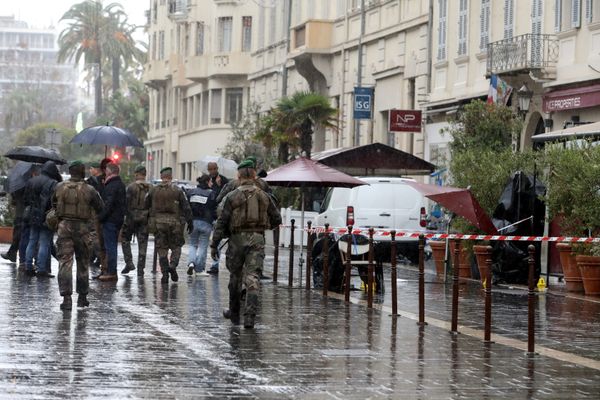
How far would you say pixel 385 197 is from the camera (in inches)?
1234

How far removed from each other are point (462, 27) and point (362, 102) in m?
4.21

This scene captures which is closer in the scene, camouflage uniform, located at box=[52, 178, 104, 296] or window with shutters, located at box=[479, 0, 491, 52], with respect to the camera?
camouflage uniform, located at box=[52, 178, 104, 296]

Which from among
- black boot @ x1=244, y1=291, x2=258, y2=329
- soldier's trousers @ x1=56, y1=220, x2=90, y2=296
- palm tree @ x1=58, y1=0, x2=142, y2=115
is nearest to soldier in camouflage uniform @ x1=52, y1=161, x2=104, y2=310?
soldier's trousers @ x1=56, y1=220, x2=90, y2=296

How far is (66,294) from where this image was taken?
56.0 feet

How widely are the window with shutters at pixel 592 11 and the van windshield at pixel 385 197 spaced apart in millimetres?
5113

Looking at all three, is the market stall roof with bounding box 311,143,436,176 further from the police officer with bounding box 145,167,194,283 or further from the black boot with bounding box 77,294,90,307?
the black boot with bounding box 77,294,90,307

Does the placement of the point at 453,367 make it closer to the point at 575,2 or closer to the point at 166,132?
the point at 575,2

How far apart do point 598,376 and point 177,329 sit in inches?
183

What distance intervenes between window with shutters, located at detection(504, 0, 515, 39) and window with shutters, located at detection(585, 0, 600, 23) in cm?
416

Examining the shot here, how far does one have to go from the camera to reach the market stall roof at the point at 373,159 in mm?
35219

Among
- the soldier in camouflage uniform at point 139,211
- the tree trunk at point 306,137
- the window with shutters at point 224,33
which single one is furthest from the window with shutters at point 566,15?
the window with shutters at point 224,33

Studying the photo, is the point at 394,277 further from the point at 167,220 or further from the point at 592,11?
the point at 592,11

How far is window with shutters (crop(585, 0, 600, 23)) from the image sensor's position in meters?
31.6

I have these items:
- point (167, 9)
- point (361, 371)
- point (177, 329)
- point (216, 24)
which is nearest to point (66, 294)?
point (177, 329)
